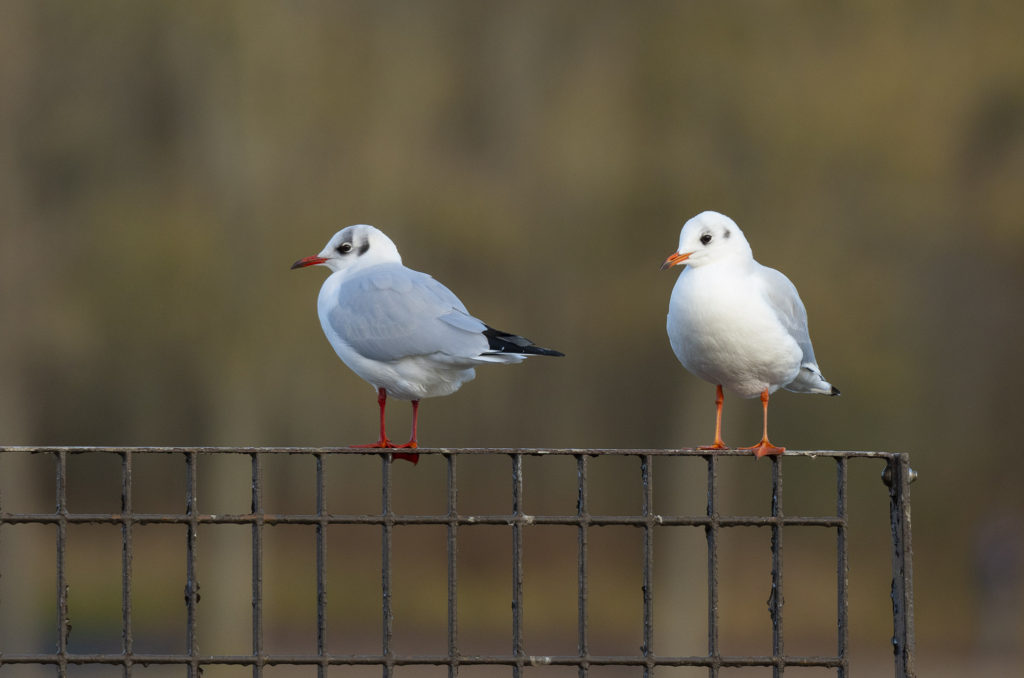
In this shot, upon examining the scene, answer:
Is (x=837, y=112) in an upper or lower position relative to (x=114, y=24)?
lower

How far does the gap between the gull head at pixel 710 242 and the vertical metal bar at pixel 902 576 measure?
102cm

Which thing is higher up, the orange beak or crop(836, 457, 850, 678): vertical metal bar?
the orange beak

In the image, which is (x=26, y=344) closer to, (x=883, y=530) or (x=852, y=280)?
(x=852, y=280)

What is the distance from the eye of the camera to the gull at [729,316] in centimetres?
439

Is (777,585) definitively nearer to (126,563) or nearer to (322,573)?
(322,573)

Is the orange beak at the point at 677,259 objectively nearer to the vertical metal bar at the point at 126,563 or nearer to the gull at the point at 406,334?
the gull at the point at 406,334

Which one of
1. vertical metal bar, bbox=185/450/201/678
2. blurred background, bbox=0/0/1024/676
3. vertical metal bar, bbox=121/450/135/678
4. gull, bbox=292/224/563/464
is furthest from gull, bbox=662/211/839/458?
blurred background, bbox=0/0/1024/676

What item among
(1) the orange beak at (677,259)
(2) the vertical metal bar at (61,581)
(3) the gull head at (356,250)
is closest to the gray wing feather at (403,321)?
(3) the gull head at (356,250)

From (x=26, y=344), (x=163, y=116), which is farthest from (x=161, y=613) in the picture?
(x=163, y=116)

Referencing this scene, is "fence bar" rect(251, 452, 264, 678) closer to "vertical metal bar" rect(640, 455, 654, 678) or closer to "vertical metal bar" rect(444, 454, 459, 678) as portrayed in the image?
"vertical metal bar" rect(444, 454, 459, 678)

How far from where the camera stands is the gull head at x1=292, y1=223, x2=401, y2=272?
498 centimetres

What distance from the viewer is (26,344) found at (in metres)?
10.1

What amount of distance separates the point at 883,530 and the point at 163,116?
801 cm

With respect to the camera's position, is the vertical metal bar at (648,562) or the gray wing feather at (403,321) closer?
the vertical metal bar at (648,562)
